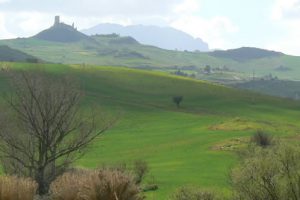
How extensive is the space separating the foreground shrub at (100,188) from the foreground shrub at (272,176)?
8434 mm

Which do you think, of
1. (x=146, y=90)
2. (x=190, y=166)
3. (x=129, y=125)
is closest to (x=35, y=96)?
(x=190, y=166)

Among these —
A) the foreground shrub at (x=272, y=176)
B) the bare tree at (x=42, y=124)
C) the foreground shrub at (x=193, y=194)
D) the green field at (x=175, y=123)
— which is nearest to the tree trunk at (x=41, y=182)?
the bare tree at (x=42, y=124)

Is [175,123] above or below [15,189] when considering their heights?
below

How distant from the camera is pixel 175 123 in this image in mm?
106562

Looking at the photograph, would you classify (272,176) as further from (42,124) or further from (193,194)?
(42,124)

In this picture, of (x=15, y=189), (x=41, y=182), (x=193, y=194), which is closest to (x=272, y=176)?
(x=193, y=194)

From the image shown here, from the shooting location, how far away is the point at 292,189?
19969mm

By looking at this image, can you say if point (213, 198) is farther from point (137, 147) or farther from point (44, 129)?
point (137, 147)

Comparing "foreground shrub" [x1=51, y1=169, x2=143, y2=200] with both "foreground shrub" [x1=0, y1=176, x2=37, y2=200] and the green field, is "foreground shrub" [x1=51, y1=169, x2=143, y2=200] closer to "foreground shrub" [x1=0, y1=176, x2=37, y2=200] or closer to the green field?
"foreground shrub" [x1=0, y1=176, x2=37, y2=200]

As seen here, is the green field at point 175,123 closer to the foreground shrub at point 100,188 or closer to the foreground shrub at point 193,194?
the foreground shrub at point 193,194

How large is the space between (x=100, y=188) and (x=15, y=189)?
2.08 m

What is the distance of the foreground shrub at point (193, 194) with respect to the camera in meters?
21.8

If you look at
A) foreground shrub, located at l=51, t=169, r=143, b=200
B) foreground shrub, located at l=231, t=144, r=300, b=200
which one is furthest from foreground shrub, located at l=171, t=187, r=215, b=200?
foreground shrub, located at l=51, t=169, r=143, b=200

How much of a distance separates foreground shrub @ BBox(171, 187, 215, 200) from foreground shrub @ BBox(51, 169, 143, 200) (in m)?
8.74
